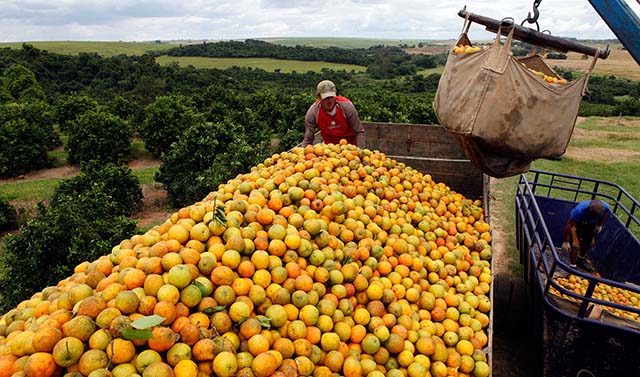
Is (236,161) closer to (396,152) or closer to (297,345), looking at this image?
(396,152)

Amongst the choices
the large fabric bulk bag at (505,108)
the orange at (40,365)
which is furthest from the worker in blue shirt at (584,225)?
the orange at (40,365)

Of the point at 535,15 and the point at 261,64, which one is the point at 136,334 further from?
the point at 261,64

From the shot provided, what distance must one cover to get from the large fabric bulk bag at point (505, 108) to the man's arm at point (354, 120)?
239cm

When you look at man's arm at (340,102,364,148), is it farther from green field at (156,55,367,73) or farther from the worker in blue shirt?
green field at (156,55,367,73)

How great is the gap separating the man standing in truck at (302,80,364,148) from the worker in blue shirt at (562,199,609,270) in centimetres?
346

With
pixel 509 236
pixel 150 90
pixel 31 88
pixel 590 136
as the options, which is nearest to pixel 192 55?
pixel 150 90

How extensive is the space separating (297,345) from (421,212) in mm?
2728

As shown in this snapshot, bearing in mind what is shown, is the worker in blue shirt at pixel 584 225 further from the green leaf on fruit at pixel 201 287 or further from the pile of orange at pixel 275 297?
the green leaf on fruit at pixel 201 287

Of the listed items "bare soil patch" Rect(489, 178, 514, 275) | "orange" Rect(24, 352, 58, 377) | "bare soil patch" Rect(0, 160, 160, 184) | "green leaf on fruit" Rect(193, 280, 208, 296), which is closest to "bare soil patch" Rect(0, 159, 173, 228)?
"bare soil patch" Rect(0, 160, 160, 184)

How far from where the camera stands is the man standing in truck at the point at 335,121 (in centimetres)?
665

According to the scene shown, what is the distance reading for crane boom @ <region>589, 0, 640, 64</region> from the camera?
4.07 meters

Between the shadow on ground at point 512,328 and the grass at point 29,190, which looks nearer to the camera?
the shadow on ground at point 512,328

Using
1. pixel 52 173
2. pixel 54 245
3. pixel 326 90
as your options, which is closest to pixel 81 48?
pixel 52 173

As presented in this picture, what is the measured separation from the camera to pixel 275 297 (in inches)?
116
